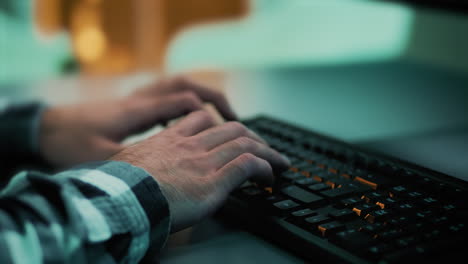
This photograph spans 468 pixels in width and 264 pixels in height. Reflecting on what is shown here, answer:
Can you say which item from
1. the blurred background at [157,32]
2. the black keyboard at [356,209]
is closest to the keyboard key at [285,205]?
the black keyboard at [356,209]

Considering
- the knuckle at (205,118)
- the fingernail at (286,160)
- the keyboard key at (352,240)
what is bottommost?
the keyboard key at (352,240)

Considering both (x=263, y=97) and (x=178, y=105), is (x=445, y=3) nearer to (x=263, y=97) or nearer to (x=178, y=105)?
(x=263, y=97)

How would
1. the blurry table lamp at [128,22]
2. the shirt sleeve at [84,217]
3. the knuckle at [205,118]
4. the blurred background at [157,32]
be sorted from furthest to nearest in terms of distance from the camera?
the blurry table lamp at [128,22] < the blurred background at [157,32] < the knuckle at [205,118] < the shirt sleeve at [84,217]

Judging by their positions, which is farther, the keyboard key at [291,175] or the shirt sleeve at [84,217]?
the keyboard key at [291,175]

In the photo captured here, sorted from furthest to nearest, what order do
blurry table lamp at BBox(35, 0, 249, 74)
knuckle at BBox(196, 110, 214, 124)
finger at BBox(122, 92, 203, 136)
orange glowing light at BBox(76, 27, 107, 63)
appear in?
orange glowing light at BBox(76, 27, 107, 63) < blurry table lamp at BBox(35, 0, 249, 74) < finger at BBox(122, 92, 203, 136) < knuckle at BBox(196, 110, 214, 124)

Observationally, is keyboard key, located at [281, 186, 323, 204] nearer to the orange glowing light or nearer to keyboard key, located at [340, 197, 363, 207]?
keyboard key, located at [340, 197, 363, 207]

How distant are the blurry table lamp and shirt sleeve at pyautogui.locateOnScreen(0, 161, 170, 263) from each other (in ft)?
6.87

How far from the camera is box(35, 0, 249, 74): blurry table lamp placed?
248 cm

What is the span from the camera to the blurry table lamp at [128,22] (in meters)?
2.48

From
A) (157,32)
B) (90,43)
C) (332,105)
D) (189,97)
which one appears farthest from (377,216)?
(90,43)

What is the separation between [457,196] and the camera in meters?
0.45

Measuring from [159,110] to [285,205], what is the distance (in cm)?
32

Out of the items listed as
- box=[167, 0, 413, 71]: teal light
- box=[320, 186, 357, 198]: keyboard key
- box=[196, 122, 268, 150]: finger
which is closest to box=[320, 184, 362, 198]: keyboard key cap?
box=[320, 186, 357, 198]: keyboard key

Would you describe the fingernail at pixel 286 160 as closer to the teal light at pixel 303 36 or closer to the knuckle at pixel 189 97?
the knuckle at pixel 189 97
